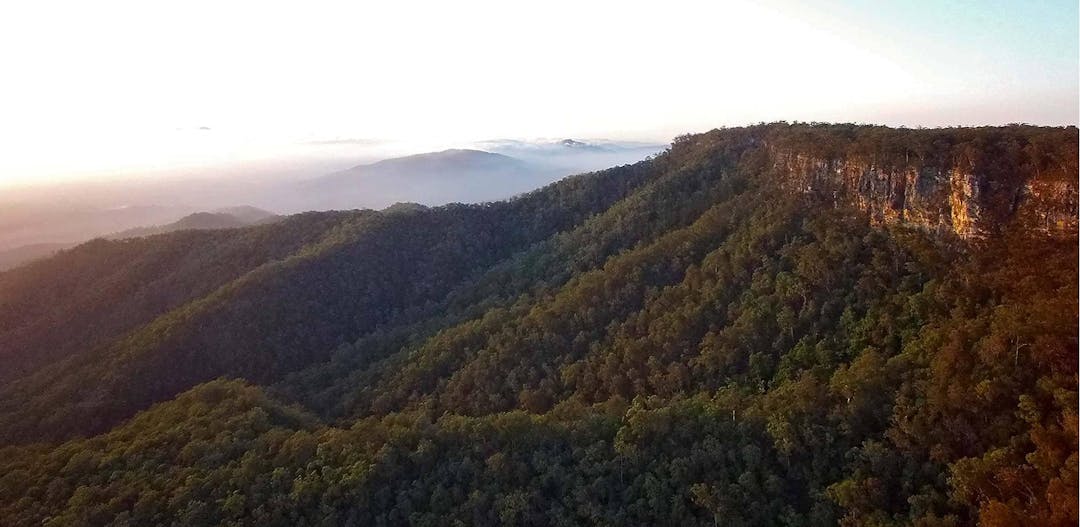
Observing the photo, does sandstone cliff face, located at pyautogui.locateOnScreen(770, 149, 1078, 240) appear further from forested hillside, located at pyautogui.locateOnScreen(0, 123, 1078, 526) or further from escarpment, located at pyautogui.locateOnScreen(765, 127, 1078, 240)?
forested hillside, located at pyautogui.locateOnScreen(0, 123, 1078, 526)

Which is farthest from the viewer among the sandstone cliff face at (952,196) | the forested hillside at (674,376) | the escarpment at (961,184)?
the escarpment at (961,184)

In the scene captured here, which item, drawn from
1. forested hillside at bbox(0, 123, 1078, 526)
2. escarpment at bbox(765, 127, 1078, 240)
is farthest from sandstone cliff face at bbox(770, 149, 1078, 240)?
forested hillside at bbox(0, 123, 1078, 526)

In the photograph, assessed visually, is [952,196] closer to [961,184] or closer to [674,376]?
[961,184]

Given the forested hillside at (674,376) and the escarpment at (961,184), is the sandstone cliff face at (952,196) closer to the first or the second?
the escarpment at (961,184)

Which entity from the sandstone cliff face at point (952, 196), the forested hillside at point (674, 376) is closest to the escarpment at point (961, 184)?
the sandstone cliff face at point (952, 196)

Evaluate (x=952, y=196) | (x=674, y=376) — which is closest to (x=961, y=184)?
(x=952, y=196)

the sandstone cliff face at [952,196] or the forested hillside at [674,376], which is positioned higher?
the sandstone cliff face at [952,196]

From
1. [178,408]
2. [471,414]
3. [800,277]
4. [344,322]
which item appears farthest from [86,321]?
[800,277]

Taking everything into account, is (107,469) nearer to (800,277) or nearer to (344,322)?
(344,322)
